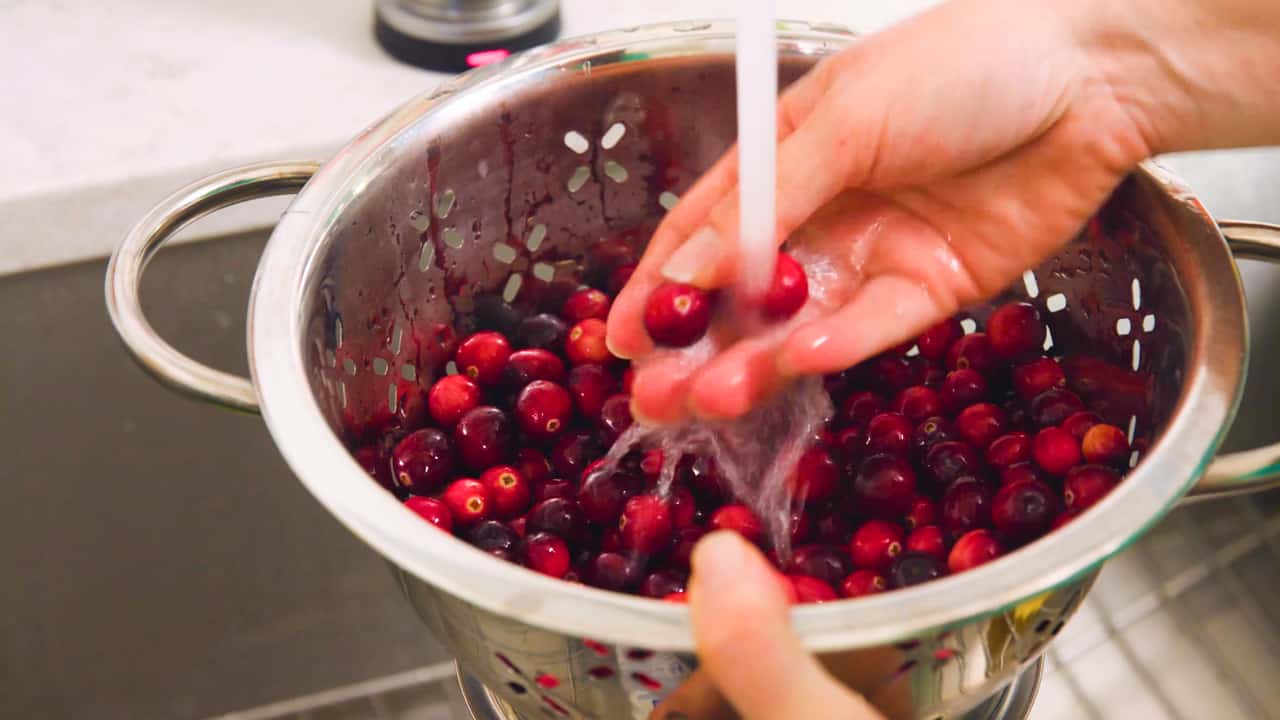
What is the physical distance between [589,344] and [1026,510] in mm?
378

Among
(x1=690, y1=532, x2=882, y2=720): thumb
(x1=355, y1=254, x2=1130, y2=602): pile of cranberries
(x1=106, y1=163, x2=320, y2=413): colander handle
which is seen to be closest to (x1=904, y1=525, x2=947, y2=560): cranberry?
(x1=355, y1=254, x2=1130, y2=602): pile of cranberries

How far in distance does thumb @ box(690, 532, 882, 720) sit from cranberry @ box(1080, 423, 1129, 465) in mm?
381

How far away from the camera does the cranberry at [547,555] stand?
30.7 inches

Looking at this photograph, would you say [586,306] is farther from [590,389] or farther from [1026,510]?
[1026,510]

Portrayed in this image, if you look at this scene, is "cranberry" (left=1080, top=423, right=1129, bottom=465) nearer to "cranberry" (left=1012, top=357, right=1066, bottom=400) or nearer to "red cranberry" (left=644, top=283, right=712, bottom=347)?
"cranberry" (left=1012, top=357, right=1066, bottom=400)

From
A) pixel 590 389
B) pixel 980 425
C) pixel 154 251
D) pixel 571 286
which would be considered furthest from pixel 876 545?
pixel 154 251

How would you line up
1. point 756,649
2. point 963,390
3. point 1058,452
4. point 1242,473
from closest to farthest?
point 756,649
point 1242,473
point 1058,452
point 963,390

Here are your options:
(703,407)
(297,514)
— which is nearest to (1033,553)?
(703,407)

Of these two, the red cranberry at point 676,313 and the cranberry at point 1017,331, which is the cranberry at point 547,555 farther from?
the cranberry at point 1017,331

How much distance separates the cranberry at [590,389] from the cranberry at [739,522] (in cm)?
15

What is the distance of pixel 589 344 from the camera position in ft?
3.04

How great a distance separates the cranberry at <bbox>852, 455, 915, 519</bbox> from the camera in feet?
→ 2.67

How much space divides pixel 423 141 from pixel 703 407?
282mm

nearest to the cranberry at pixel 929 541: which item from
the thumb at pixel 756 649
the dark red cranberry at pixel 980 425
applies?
the dark red cranberry at pixel 980 425
